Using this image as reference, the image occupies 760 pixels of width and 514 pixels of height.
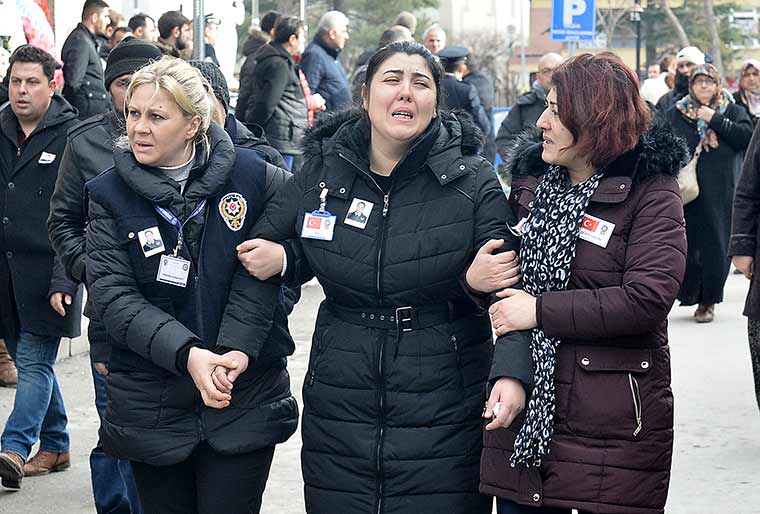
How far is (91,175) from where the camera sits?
18.0ft

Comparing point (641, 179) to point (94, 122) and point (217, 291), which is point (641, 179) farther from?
point (94, 122)

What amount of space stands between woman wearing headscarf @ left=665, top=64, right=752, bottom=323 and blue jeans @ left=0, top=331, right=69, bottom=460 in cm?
609

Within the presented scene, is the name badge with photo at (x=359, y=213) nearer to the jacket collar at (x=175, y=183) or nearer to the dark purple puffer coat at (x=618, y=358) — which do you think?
the jacket collar at (x=175, y=183)

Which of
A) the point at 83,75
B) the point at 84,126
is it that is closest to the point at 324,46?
the point at 83,75

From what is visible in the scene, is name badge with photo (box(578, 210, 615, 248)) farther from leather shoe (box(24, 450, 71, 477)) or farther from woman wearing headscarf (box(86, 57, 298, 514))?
leather shoe (box(24, 450, 71, 477))

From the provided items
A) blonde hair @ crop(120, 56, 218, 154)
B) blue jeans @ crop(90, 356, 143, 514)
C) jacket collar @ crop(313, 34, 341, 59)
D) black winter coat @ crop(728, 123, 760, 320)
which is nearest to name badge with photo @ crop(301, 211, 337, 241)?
blonde hair @ crop(120, 56, 218, 154)

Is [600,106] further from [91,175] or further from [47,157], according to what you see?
[47,157]

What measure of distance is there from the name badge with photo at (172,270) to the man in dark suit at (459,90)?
8.94m

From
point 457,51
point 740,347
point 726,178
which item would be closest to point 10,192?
point 740,347

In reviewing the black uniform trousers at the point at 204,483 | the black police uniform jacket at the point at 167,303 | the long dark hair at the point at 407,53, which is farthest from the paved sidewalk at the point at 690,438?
the long dark hair at the point at 407,53

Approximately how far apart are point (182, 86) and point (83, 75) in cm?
713

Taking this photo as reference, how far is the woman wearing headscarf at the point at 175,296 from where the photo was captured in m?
4.32

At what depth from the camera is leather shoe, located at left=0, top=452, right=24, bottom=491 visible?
21.4 feet

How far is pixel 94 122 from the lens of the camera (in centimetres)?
570
